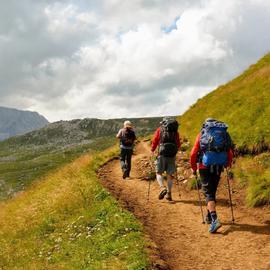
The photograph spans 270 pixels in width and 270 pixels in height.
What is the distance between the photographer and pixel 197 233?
13688 mm

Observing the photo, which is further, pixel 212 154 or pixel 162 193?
pixel 162 193

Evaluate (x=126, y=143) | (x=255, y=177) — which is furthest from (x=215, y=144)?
(x=126, y=143)

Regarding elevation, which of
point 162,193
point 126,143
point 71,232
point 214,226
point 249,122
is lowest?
point 71,232

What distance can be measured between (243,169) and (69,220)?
809cm

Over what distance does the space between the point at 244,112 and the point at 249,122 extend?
1.75 metres

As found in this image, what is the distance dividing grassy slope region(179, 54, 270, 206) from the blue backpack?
3469mm

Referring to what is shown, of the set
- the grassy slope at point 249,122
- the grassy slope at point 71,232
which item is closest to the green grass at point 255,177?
the grassy slope at point 249,122

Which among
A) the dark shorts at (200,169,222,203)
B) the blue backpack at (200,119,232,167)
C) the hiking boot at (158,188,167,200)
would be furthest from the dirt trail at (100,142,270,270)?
the blue backpack at (200,119,232,167)

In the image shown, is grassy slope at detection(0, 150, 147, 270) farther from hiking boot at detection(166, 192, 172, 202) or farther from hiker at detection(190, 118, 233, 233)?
hiker at detection(190, 118, 233, 233)

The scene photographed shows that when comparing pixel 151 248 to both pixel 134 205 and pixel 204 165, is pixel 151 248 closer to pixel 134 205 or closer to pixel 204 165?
pixel 204 165

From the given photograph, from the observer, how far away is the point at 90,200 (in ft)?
62.7

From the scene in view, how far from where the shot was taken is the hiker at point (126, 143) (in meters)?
24.0

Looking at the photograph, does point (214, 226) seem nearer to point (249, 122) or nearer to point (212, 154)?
point (212, 154)

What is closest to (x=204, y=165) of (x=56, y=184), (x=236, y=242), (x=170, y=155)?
(x=236, y=242)
